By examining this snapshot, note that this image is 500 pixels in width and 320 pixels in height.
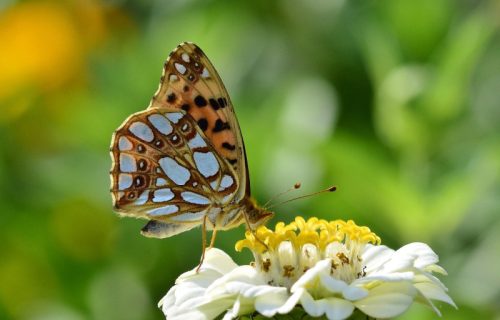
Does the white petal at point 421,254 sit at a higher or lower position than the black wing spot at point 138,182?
lower

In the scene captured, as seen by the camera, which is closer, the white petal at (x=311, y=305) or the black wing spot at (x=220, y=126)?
the white petal at (x=311, y=305)

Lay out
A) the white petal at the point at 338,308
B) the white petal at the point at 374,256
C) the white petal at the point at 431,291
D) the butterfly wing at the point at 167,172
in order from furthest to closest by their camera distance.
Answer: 1. the butterfly wing at the point at 167,172
2. the white petal at the point at 374,256
3. the white petal at the point at 431,291
4. the white petal at the point at 338,308

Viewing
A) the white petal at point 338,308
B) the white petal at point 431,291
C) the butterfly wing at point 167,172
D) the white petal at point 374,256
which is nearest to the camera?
the white petal at point 338,308

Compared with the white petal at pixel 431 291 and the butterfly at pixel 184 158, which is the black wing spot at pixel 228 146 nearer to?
the butterfly at pixel 184 158

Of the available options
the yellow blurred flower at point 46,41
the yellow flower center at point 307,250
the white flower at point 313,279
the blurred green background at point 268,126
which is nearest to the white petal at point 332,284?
the white flower at point 313,279

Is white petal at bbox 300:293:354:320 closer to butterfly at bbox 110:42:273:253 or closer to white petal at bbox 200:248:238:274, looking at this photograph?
white petal at bbox 200:248:238:274

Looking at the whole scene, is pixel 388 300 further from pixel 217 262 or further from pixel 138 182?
pixel 138 182

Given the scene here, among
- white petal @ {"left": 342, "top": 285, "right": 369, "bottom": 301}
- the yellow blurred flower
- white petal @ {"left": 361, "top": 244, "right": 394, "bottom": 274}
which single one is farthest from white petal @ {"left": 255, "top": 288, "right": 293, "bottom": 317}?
the yellow blurred flower
